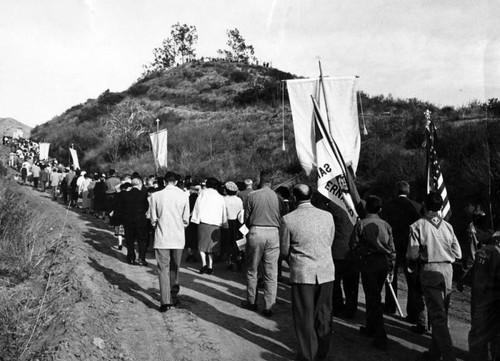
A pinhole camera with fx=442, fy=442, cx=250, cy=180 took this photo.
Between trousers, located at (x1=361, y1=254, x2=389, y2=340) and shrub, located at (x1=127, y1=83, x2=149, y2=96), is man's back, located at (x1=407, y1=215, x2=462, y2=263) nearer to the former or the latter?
trousers, located at (x1=361, y1=254, x2=389, y2=340)

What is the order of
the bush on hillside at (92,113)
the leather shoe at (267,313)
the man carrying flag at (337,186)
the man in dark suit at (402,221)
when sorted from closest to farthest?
the man carrying flag at (337,186)
the man in dark suit at (402,221)
the leather shoe at (267,313)
the bush on hillside at (92,113)

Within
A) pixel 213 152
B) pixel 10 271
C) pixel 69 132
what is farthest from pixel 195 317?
pixel 69 132

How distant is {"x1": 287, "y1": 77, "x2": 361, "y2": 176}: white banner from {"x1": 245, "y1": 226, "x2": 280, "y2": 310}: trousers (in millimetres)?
3755

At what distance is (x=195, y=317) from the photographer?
22.3 ft

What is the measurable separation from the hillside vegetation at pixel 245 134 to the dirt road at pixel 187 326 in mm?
2224

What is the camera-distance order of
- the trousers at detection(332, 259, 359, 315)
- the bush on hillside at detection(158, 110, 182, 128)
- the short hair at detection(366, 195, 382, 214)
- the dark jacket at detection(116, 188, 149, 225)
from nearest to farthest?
the short hair at detection(366, 195, 382, 214), the trousers at detection(332, 259, 359, 315), the dark jacket at detection(116, 188, 149, 225), the bush on hillside at detection(158, 110, 182, 128)

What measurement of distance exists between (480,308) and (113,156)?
43013mm

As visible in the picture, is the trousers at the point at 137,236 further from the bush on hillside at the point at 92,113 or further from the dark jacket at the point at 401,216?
the bush on hillside at the point at 92,113

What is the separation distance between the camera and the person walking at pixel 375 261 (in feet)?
18.6

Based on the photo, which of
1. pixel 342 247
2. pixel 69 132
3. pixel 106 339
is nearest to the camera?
pixel 106 339

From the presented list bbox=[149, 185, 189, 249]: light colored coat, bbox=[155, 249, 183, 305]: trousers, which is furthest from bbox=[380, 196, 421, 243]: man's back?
bbox=[155, 249, 183, 305]: trousers

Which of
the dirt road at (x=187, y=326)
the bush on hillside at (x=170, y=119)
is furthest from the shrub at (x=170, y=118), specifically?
the dirt road at (x=187, y=326)

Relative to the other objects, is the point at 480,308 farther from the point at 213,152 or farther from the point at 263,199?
the point at 213,152

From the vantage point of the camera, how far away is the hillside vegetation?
526 inches
